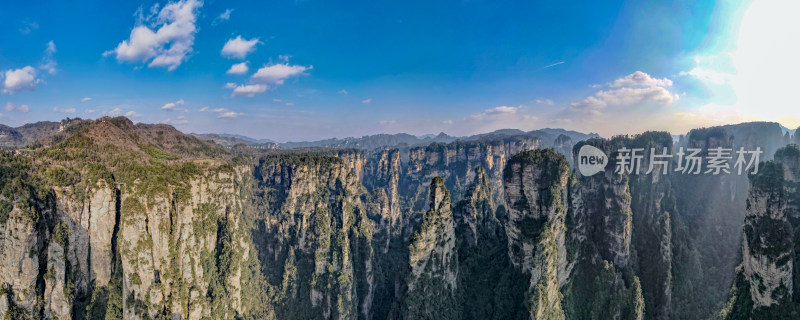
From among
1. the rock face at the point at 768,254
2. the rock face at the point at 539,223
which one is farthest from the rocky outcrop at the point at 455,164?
the rock face at the point at 768,254

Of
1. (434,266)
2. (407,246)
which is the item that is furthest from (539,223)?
(407,246)

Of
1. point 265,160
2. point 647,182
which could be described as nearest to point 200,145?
point 265,160

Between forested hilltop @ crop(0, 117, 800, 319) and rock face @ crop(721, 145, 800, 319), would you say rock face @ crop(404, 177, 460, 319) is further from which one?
rock face @ crop(721, 145, 800, 319)

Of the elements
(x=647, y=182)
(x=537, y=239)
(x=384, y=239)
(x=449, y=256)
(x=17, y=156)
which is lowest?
(x=384, y=239)

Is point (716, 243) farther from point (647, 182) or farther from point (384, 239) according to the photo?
point (384, 239)

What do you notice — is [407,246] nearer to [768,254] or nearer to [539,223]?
[539,223]

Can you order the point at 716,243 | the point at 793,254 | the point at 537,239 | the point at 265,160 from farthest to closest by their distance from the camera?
the point at 265,160 < the point at 716,243 < the point at 537,239 < the point at 793,254

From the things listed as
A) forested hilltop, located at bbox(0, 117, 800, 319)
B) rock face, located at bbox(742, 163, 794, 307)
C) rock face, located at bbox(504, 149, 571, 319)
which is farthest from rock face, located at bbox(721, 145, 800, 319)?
rock face, located at bbox(504, 149, 571, 319)

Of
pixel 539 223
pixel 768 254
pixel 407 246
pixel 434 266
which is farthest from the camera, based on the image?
pixel 407 246

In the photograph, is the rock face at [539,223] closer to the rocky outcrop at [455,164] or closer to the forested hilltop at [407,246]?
the forested hilltop at [407,246]
